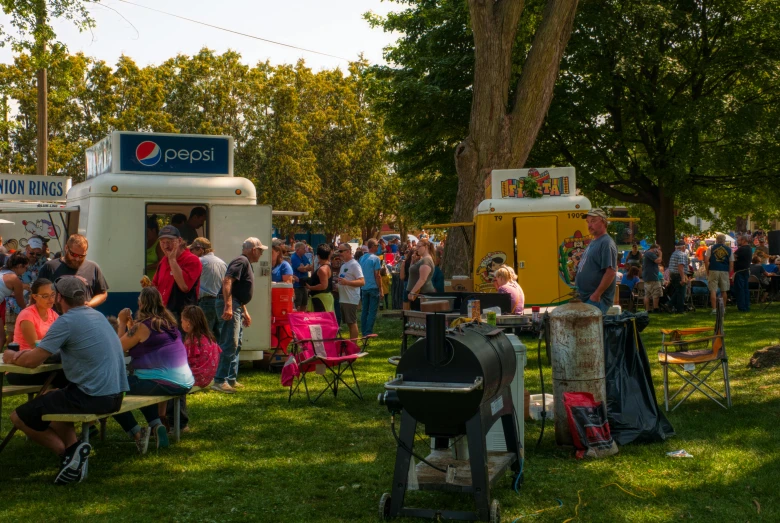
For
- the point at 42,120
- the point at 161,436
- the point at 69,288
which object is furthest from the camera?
the point at 42,120

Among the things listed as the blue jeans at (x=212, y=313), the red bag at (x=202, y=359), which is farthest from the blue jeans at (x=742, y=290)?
the red bag at (x=202, y=359)

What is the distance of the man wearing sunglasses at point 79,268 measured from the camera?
851cm

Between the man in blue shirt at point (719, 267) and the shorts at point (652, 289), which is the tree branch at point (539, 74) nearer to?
the shorts at point (652, 289)

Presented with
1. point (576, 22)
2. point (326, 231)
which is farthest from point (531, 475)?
point (326, 231)

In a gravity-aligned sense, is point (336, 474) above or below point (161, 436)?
below

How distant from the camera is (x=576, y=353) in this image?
6527 mm

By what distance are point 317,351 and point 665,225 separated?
17695mm

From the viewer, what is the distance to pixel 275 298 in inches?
441

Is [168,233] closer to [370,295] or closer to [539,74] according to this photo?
[370,295]

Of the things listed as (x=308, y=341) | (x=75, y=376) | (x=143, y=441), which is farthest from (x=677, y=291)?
(x=75, y=376)

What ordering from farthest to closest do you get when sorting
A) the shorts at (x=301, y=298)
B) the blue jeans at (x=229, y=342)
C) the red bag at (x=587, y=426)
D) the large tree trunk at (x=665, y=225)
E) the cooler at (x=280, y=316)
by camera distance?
the large tree trunk at (x=665, y=225), the shorts at (x=301, y=298), the cooler at (x=280, y=316), the blue jeans at (x=229, y=342), the red bag at (x=587, y=426)

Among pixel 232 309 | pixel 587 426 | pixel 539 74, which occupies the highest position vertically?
pixel 539 74

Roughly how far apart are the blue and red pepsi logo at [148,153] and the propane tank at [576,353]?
5.89m

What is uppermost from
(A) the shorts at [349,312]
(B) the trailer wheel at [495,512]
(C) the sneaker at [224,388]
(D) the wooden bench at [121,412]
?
(A) the shorts at [349,312]
